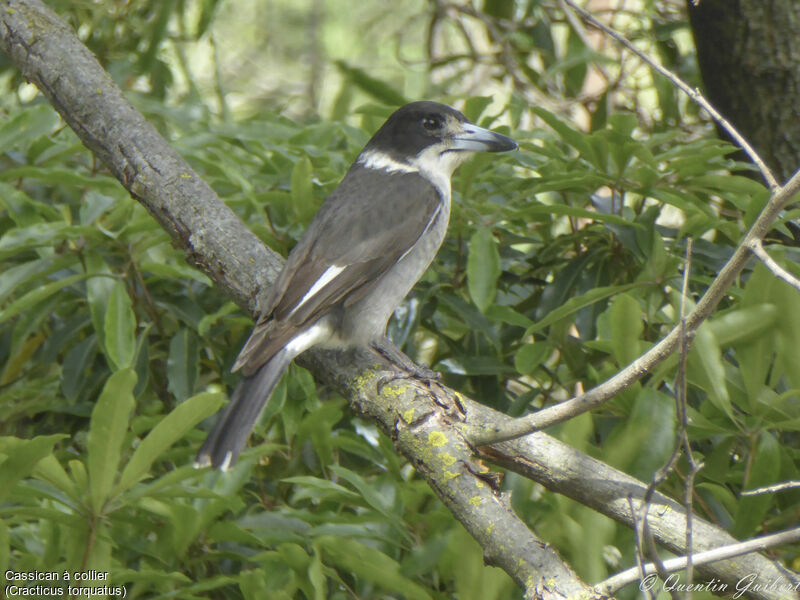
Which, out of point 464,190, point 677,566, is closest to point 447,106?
point 464,190

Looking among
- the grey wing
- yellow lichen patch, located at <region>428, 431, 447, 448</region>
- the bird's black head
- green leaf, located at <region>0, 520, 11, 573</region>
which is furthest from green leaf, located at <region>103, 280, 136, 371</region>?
the bird's black head

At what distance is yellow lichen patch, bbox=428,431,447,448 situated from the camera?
1796 millimetres

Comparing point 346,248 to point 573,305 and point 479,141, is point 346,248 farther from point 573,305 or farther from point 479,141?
point 573,305

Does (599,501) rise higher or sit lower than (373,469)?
higher

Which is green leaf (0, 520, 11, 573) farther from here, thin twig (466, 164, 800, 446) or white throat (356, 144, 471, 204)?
white throat (356, 144, 471, 204)

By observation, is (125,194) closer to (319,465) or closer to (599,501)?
(319,465)

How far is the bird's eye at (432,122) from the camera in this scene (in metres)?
3.10

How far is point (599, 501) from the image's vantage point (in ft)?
5.69

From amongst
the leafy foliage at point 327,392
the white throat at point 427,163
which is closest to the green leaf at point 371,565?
the leafy foliage at point 327,392

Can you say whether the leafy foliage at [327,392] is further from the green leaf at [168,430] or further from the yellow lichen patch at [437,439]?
the yellow lichen patch at [437,439]

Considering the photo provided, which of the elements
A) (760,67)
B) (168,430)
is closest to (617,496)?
(168,430)

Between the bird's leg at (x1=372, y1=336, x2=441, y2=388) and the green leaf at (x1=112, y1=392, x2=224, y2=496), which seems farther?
the bird's leg at (x1=372, y1=336, x2=441, y2=388)

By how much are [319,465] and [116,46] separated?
8.05ft

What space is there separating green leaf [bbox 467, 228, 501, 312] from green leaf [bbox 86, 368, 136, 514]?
0.81m
